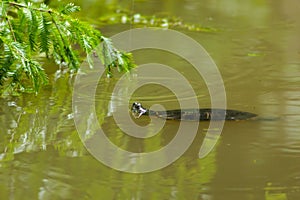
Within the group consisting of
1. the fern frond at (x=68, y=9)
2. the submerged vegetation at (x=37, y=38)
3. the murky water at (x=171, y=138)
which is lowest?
the murky water at (x=171, y=138)

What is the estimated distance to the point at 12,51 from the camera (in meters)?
Result: 3.39

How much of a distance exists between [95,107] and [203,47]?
164 cm

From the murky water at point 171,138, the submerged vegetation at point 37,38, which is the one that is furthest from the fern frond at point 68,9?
the murky water at point 171,138

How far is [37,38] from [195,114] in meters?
0.96

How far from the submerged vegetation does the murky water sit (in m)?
0.24

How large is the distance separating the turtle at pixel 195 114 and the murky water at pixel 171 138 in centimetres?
5

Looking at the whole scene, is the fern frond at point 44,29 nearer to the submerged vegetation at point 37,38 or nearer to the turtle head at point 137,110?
the submerged vegetation at point 37,38

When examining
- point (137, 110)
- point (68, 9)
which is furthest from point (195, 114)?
point (68, 9)

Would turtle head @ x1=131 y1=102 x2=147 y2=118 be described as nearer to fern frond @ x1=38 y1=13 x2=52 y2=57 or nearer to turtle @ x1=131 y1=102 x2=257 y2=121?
turtle @ x1=131 y1=102 x2=257 y2=121

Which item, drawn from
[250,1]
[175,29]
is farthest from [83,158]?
[250,1]

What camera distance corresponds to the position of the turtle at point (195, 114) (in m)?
3.42

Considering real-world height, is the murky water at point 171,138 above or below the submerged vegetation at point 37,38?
below

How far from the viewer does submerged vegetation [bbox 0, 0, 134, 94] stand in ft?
11.3

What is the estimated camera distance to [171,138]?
3174 millimetres
